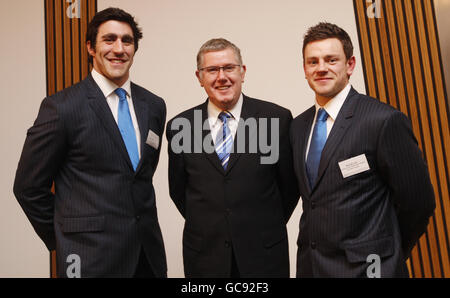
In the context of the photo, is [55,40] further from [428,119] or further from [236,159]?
[428,119]

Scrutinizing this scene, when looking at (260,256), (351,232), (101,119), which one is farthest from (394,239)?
(101,119)

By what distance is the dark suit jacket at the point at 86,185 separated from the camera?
2.02 metres

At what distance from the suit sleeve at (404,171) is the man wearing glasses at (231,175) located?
616mm

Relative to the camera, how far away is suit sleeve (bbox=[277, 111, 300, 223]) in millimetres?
2377

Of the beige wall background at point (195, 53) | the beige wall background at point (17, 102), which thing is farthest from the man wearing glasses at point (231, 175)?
the beige wall background at point (17, 102)

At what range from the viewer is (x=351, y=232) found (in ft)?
6.20

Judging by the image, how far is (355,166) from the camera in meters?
1.90

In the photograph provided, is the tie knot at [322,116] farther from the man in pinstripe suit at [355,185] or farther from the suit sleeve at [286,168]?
the suit sleeve at [286,168]

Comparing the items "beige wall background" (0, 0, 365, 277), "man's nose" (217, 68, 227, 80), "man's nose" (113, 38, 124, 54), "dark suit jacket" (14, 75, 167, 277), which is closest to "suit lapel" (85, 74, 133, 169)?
"dark suit jacket" (14, 75, 167, 277)

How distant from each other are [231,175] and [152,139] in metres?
0.47

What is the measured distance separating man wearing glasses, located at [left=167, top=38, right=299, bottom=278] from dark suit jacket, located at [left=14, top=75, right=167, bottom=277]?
293mm

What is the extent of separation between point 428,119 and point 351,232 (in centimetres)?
231

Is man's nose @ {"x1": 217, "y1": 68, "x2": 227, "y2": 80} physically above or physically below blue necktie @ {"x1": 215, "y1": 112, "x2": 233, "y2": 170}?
above

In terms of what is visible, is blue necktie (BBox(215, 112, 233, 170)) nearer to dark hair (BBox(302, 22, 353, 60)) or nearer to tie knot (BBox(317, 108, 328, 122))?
tie knot (BBox(317, 108, 328, 122))
